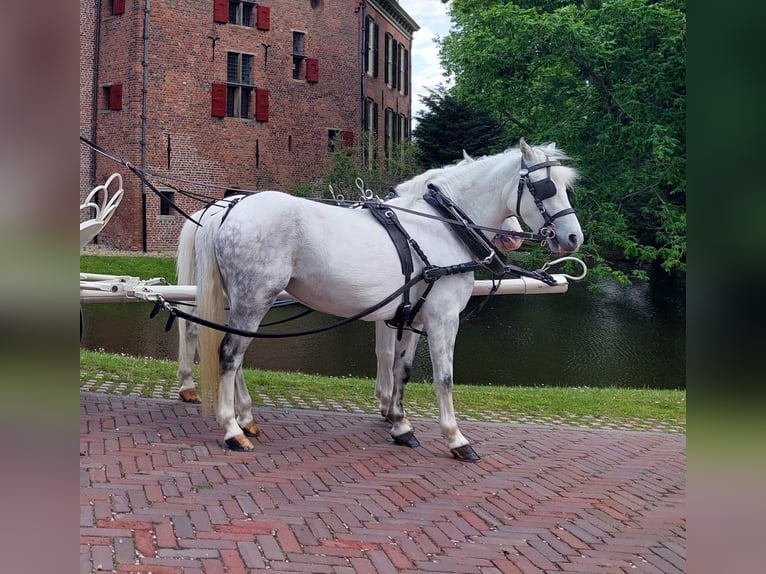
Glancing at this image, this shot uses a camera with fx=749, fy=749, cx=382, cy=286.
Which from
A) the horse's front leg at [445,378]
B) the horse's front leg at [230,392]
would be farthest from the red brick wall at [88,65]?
the horse's front leg at [445,378]

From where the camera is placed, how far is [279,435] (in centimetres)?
577

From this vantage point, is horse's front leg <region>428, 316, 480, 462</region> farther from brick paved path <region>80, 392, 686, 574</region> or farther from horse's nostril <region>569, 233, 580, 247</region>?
horse's nostril <region>569, 233, 580, 247</region>

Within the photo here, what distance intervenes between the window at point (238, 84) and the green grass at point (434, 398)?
19.8 meters

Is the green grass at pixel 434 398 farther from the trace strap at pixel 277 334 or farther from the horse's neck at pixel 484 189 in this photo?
the horse's neck at pixel 484 189

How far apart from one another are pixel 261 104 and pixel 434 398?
71.7 feet

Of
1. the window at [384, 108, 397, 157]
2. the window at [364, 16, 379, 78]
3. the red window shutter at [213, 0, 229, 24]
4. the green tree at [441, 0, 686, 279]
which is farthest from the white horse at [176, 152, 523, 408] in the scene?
the window at [384, 108, 397, 157]

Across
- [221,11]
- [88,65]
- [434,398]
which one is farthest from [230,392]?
[88,65]

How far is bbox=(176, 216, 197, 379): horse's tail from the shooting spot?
6320mm
